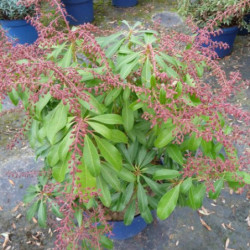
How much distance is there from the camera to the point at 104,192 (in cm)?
147

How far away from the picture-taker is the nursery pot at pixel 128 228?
2075mm

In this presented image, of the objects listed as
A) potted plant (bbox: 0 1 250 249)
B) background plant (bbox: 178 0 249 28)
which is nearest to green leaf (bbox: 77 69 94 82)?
potted plant (bbox: 0 1 250 249)

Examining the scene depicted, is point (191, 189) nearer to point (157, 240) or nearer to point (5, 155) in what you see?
point (157, 240)

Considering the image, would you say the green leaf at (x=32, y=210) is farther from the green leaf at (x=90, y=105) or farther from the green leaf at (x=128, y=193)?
the green leaf at (x=90, y=105)

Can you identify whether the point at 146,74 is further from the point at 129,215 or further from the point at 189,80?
the point at 129,215

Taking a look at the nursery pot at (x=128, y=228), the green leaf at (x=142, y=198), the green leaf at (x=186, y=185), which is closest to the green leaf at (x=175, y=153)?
the green leaf at (x=186, y=185)

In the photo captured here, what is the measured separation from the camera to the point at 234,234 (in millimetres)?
2377

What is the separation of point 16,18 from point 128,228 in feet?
11.8

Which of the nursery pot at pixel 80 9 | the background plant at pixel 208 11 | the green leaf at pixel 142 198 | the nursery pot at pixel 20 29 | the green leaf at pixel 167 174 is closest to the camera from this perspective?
the green leaf at pixel 167 174

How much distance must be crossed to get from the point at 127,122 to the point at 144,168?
18.3 inches

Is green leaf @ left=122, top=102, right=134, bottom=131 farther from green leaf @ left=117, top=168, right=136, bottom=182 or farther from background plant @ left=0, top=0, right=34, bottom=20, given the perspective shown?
background plant @ left=0, top=0, right=34, bottom=20

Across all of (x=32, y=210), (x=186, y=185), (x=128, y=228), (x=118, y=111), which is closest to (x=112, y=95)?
(x=118, y=111)

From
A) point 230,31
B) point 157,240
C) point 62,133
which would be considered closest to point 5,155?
point 157,240

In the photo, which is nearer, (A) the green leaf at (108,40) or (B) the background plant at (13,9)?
(A) the green leaf at (108,40)
